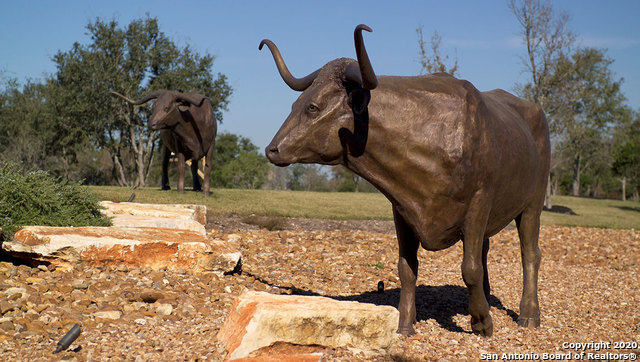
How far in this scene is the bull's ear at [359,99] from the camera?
4.09 m

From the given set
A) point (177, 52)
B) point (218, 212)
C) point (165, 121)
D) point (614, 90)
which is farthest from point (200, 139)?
point (614, 90)

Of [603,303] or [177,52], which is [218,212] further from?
[177,52]

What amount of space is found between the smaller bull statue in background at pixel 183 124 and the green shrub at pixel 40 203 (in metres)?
7.39

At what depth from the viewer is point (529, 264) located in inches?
237

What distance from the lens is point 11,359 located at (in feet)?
13.0

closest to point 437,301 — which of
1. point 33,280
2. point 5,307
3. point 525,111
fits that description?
point 525,111

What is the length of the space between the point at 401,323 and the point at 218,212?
831 cm

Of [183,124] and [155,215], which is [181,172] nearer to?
[183,124]

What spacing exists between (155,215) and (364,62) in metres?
6.37

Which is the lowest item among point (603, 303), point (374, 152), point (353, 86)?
point (603, 303)

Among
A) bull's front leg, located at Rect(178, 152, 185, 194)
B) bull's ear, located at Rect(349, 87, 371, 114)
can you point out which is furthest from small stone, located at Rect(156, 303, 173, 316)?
bull's front leg, located at Rect(178, 152, 185, 194)

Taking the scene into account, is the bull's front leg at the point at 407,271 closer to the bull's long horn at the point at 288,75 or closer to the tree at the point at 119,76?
the bull's long horn at the point at 288,75

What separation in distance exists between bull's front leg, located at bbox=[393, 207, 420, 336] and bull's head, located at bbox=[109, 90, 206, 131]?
443 inches

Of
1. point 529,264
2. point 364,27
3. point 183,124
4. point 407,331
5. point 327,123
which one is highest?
point 183,124
